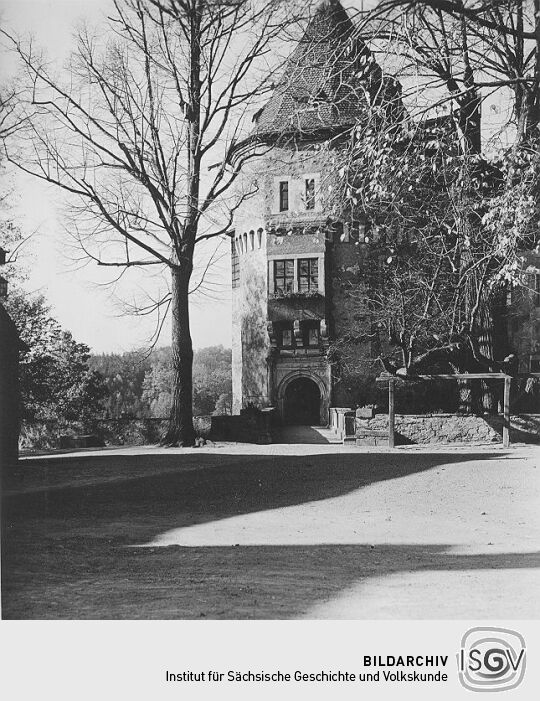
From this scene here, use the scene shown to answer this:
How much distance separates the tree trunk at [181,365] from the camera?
19.3 meters

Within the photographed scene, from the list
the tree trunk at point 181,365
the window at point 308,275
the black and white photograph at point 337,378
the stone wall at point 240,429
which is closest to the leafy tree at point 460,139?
the black and white photograph at point 337,378

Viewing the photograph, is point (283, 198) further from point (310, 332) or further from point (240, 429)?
point (240, 429)

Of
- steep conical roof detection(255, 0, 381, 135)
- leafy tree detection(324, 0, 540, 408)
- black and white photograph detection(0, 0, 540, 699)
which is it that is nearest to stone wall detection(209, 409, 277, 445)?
black and white photograph detection(0, 0, 540, 699)

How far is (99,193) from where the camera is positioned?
1816 centimetres

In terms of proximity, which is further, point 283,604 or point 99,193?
point 99,193

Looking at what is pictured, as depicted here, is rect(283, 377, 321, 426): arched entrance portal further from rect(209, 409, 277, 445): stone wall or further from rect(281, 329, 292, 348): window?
rect(209, 409, 277, 445): stone wall

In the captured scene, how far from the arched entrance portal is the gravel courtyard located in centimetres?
1708

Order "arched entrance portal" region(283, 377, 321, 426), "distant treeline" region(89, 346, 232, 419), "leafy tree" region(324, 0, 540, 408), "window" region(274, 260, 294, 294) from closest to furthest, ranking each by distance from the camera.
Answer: "leafy tree" region(324, 0, 540, 408)
"distant treeline" region(89, 346, 232, 419)
"arched entrance portal" region(283, 377, 321, 426)
"window" region(274, 260, 294, 294)

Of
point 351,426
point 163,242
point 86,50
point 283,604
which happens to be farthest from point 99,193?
point 283,604

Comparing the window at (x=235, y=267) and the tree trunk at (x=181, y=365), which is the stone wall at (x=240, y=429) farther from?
the window at (x=235, y=267)

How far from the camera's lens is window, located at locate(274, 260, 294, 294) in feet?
101

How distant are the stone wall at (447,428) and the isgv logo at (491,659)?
13.4 m

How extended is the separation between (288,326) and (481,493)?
21288 millimetres

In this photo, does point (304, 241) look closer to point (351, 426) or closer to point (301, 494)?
point (351, 426)
